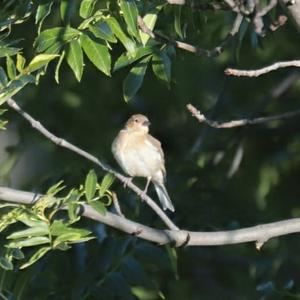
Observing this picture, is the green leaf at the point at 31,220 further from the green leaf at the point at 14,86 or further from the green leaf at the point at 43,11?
the green leaf at the point at 43,11

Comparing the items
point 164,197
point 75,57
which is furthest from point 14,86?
point 164,197

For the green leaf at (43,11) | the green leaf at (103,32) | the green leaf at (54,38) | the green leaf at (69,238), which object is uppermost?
the green leaf at (43,11)

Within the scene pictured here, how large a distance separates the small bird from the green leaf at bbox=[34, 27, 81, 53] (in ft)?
8.38

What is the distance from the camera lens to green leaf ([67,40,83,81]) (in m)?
3.87

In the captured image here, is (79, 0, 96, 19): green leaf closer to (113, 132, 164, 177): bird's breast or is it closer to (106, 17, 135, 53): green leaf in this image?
(106, 17, 135, 53): green leaf

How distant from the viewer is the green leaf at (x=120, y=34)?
13.1 feet

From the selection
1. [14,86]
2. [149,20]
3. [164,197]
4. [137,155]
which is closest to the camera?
[14,86]

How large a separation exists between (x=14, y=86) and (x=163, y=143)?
509 cm

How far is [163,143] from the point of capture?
874 centimetres

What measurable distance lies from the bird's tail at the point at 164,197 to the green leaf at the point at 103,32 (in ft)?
7.70

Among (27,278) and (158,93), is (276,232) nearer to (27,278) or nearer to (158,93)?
(27,278)

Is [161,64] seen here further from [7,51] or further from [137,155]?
[137,155]

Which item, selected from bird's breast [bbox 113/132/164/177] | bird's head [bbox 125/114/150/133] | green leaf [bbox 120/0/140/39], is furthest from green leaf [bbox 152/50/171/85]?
bird's head [bbox 125/114/150/133]

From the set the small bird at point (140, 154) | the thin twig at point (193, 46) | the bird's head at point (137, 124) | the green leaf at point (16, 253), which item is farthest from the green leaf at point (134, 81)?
the bird's head at point (137, 124)
